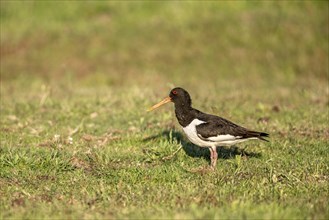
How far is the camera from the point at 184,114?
953 centimetres

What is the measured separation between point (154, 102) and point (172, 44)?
6549mm

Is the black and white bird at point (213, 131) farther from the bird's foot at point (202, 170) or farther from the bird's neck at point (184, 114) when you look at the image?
the bird's foot at point (202, 170)

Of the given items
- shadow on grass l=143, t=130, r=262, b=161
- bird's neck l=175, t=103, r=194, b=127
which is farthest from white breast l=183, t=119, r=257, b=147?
shadow on grass l=143, t=130, r=262, b=161

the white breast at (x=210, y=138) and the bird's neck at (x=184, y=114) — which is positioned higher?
the bird's neck at (x=184, y=114)

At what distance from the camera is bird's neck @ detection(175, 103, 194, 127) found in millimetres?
9453

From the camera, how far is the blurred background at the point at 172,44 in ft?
65.8

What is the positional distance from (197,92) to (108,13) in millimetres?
7608

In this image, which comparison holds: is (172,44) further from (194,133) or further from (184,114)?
(194,133)

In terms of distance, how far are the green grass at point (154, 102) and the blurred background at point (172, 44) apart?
0.13ft

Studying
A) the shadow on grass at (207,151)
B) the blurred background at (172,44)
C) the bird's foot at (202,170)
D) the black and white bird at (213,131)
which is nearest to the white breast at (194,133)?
the black and white bird at (213,131)

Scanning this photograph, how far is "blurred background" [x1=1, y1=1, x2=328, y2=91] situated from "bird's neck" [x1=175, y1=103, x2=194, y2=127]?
9.09 meters

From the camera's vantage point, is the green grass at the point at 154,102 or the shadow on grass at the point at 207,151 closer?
the green grass at the point at 154,102

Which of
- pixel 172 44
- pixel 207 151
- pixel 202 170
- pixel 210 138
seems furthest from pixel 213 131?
pixel 172 44

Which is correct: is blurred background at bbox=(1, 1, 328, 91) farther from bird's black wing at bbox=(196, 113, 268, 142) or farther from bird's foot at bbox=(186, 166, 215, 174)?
bird's foot at bbox=(186, 166, 215, 174)
